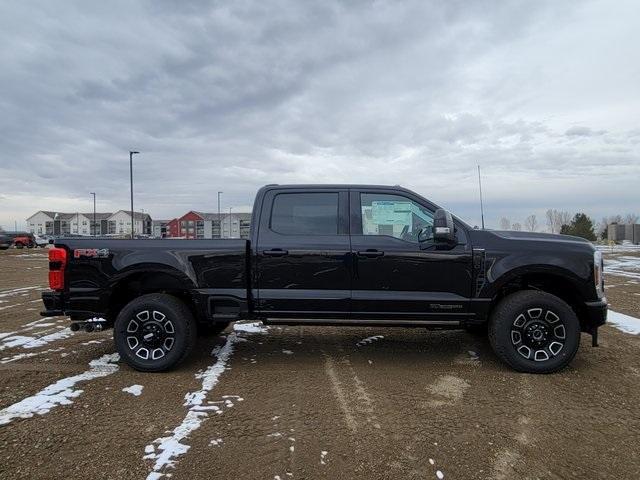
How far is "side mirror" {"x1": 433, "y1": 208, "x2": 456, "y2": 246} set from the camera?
4352mm

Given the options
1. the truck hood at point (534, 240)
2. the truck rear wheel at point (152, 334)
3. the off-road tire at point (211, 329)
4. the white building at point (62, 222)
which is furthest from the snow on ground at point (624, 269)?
the white building at point (62, 222)

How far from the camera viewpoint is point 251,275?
15.7 feet

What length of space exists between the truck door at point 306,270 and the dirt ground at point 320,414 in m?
0.65

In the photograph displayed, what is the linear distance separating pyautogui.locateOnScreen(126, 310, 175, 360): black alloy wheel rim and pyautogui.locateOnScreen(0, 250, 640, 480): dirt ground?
23cm

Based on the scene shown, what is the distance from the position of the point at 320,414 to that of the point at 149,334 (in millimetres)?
2082

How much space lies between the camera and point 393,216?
4871 mm

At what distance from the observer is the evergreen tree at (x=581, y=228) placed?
141 ft

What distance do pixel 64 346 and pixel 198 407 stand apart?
286cm

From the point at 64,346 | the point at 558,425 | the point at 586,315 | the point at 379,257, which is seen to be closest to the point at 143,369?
the point at 64,346

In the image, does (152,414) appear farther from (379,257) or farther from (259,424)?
(379,257)

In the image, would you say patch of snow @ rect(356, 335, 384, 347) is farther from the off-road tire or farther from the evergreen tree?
the evergreen tree

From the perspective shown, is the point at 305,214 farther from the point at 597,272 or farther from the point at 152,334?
the point at 597,272

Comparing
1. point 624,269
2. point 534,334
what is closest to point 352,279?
point 534,334

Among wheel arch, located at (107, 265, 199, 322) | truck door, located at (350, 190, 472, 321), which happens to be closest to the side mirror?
truck door, located at (350, 190, 472, 321)
